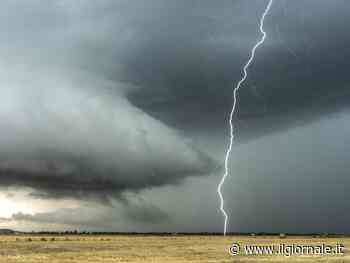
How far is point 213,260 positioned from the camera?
46.4 meters

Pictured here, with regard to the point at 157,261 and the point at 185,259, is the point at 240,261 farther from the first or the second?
the point at 157,261

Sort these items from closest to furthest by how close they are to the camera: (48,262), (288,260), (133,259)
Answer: (48,262), (133,259), (288,260)

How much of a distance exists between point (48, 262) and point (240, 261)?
622 inches

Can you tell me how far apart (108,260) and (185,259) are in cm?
652

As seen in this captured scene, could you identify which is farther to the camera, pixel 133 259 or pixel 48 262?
pixel 133 259

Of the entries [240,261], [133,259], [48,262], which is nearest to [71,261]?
[48,262]

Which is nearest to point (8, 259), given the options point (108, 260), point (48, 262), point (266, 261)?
point (48, 262)

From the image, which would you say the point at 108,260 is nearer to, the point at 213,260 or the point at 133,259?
the point at 133,259

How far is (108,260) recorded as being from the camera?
44.8 m

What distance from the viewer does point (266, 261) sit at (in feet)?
156

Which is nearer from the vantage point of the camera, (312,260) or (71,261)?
(71,261)

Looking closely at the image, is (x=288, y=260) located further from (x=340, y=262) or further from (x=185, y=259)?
(x=185, y=259)

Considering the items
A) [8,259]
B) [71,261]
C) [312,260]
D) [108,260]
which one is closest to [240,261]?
[312,260]

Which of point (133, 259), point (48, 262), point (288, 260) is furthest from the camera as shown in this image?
point (288, 260)
